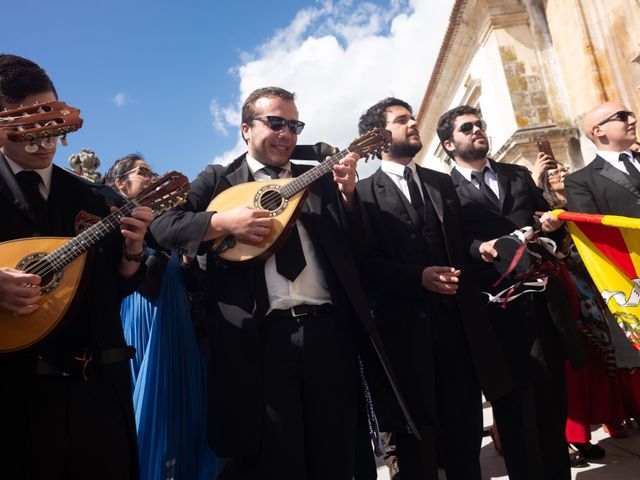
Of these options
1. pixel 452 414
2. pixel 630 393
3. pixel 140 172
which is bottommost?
pixel 630 393

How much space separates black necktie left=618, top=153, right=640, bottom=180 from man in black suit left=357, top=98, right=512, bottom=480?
1393mm

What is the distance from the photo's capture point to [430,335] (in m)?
2.48

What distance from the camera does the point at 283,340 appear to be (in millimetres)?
2105

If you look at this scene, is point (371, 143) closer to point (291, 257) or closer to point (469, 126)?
point (291, 257)

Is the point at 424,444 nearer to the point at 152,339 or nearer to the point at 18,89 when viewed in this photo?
the point at 152,339

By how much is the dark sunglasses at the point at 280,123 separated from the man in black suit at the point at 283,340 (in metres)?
0.39

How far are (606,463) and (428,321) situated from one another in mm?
2212

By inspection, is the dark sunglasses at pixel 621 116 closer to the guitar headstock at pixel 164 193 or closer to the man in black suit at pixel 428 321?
the man in black suit at pixel 428 321

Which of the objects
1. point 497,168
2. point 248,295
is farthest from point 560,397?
point 248,295

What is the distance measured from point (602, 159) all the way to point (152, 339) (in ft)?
10.9

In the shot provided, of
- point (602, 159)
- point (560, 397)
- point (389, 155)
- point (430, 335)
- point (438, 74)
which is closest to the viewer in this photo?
point (430, 335)

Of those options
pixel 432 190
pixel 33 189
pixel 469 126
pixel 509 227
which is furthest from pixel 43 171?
pixel 469 126

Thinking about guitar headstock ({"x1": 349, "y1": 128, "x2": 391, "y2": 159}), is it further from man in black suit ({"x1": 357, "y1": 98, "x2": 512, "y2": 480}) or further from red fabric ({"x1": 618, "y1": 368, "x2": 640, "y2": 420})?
red fabric ({"x1": 618, "y1": 368, "x2": 640, "y2": 420})

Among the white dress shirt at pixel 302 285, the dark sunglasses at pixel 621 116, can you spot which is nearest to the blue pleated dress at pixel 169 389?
the white dress shirt at pixel 302 285
